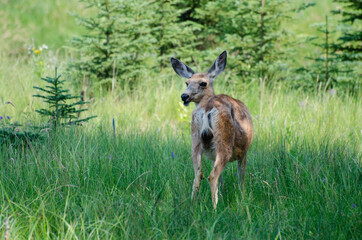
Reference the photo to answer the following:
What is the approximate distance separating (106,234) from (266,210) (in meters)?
1.31

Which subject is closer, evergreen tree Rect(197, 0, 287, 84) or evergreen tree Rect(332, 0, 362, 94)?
evergreen tree Rect(332, 0, 362, 94)

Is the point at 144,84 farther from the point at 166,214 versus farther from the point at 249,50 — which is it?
the point at 166,214

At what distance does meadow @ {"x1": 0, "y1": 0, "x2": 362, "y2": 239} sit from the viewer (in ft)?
9.19

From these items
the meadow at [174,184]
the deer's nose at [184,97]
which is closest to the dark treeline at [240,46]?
the meadow at [174,184]

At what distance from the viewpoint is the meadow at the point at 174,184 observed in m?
2.80

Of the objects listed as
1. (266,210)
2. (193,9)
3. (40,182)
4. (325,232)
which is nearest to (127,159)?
(40,182)

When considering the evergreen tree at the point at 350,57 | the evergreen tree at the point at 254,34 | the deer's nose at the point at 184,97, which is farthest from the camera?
the evergreen tree at the point at 254,34

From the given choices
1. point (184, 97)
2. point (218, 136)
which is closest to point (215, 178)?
point (218, 136)

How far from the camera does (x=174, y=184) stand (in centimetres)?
364

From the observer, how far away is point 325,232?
2768 millimetres

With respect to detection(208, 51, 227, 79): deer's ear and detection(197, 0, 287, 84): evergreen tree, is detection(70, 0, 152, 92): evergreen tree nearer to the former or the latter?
detection(197, 0, 287, 84): evergreen tree

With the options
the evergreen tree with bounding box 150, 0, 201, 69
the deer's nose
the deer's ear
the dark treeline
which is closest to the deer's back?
the deer's nose

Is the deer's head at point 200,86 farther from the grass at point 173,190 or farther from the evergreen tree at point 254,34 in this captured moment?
the evergreen tree at point 254,34

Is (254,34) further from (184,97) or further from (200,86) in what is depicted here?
(184,97)
